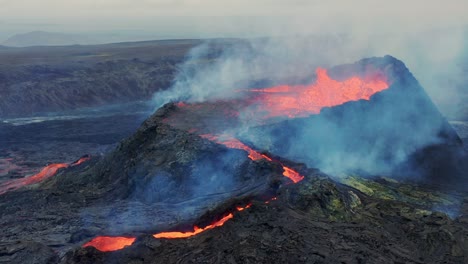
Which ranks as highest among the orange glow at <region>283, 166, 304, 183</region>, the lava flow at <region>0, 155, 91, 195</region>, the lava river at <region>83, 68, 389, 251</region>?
the lava river at <region>83, 68, 389, 251</region>

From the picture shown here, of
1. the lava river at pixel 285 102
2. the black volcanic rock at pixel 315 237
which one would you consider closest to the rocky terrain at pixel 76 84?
the lava river at pixel 285 102

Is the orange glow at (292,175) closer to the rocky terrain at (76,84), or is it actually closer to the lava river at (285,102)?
the lava river at (285,102)

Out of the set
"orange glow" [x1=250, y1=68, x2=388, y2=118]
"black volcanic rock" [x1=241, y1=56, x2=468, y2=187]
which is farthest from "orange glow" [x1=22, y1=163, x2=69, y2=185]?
"orange glow" [x1=250, y1=68, x2=388, y2=118]

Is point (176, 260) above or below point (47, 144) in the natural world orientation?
above

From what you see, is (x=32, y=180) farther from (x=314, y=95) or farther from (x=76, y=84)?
(x=76, y=84)

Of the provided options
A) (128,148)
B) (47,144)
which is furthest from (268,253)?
(47,144)

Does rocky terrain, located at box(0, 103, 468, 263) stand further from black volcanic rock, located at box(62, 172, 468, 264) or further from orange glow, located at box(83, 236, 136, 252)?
orange glow, located at box(83, 236, 136, 252)

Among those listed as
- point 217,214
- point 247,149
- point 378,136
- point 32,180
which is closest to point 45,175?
point 32,180

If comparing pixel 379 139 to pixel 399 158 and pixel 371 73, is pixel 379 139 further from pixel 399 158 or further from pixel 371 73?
pixel 371 73
